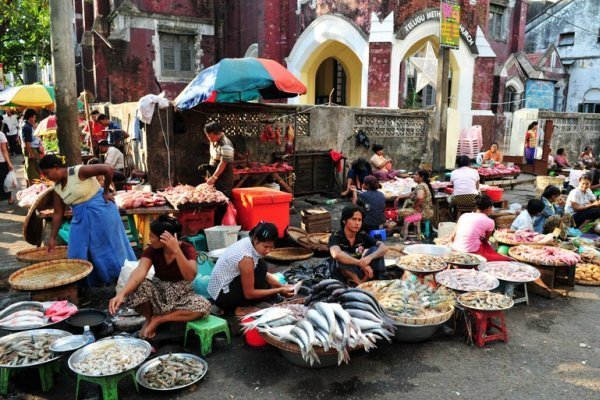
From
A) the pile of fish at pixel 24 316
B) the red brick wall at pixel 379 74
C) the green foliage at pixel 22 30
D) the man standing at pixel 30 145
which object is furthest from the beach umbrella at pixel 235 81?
the green foliage at pixel 22 30

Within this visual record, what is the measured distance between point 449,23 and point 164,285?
1026cm

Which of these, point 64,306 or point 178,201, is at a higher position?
point 178,201

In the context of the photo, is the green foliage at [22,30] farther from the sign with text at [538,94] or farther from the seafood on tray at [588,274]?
the sign with text at [538,94]

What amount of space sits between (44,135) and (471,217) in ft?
42.3

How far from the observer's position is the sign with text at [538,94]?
2530cm

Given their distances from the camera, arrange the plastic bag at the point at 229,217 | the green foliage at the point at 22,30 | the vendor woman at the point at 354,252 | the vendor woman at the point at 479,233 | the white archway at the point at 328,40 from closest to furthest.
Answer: the vendor woman at the point at 354,252
the vendor woman at the point at 479,233
the plastic bag at the point at 229,217
the white archway at the point at 328,40
the green foliage at the point at 22,30

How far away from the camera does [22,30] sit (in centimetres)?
2528

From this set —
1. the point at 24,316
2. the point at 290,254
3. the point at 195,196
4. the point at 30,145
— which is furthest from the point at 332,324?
the point at 30,145

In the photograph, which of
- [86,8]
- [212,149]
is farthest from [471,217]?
[86,8]

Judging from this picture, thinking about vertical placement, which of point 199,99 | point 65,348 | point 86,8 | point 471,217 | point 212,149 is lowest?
point 65,348

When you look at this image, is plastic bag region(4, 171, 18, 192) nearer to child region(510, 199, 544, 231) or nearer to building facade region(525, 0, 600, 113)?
child region(510, 199, 544, 231)

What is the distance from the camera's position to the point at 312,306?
4090 mm

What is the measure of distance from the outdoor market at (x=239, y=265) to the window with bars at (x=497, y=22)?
17.3 metres

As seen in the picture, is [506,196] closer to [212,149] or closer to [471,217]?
[471,217]
